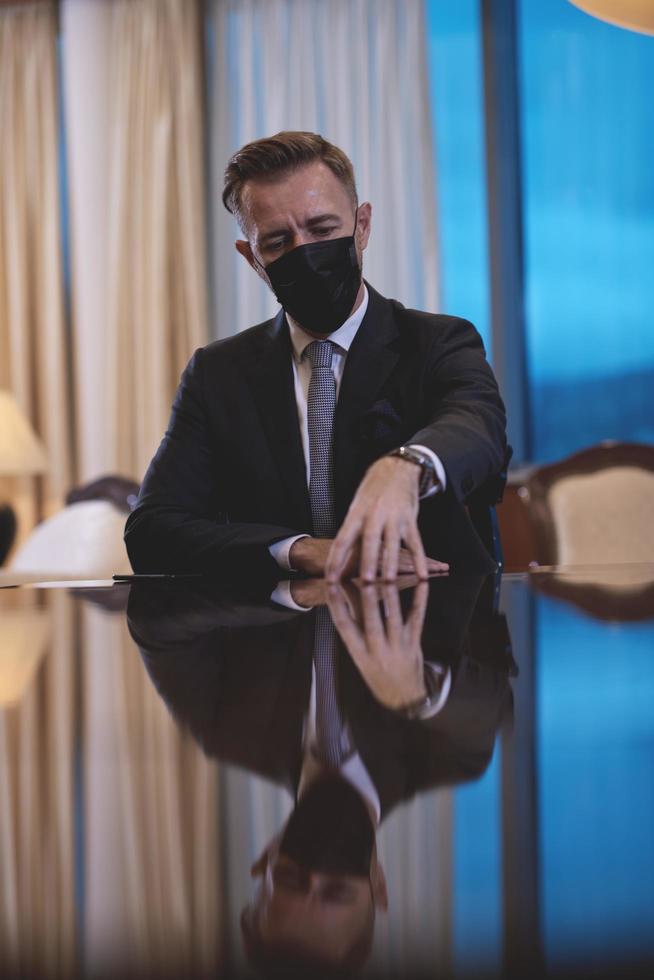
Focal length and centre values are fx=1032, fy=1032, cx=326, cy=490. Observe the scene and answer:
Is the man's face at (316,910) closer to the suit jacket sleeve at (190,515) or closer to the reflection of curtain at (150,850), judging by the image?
the reflection of curtain at (150,850)

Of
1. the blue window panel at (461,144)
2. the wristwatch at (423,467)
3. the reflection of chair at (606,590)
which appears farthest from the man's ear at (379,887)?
the blue window panel at (461,144)

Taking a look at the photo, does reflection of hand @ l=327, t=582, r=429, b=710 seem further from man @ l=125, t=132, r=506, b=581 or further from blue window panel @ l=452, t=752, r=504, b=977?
man @ l=125, t=132, r=506, b=581

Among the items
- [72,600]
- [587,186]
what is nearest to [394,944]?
[72,600]

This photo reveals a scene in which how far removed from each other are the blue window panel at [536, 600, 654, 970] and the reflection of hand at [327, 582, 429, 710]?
0.05m

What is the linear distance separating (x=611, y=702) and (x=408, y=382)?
1573 mm

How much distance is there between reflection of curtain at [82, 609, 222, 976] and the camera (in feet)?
0.52

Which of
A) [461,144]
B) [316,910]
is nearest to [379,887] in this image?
[316,910]

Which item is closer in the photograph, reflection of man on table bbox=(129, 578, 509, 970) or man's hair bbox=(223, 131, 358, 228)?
reflection of man on table bbox=(129, 578, 509, 970)

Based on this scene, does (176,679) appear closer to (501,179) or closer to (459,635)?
(459,635)

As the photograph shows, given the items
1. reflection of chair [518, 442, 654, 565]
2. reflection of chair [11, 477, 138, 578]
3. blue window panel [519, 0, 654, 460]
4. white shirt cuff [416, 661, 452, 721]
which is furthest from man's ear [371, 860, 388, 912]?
blue window panel [519, 0, 654, 460]

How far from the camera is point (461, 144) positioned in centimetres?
468

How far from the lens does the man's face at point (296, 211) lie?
185cm

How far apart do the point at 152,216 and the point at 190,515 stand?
135 inches

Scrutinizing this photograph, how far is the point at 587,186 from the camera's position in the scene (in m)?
4.26
